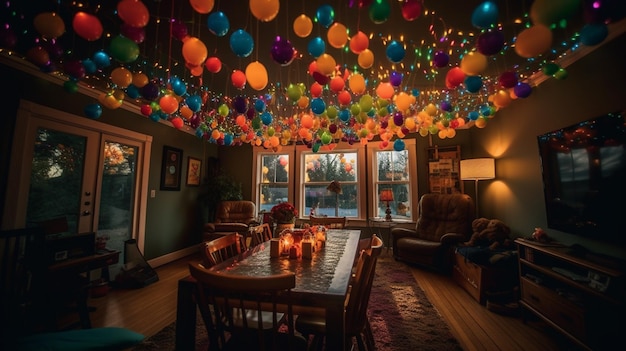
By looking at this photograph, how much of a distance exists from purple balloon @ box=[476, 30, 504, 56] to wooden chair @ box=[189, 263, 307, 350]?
1.54 metres

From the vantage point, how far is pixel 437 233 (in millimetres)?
3662

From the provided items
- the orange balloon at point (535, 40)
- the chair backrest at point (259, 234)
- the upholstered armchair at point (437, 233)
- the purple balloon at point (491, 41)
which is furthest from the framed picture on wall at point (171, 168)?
the orange balloon at point (535, 40)

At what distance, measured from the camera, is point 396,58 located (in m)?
1.58

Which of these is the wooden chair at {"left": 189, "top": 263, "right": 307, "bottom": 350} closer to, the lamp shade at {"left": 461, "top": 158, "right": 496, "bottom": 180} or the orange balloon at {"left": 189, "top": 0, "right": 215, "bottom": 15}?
the orange balloon at {"left": 189, "top": 0, "right": 215, "bottom": 15}

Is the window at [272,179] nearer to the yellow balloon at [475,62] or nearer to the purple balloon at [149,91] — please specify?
the purple balloon at [149,91]

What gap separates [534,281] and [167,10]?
3611 millimetres

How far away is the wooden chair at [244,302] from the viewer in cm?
83

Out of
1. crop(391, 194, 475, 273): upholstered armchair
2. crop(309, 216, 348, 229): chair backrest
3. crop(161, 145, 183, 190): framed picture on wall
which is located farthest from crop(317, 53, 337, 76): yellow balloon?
crop(161, 145, 183, 190): framed picture on wall

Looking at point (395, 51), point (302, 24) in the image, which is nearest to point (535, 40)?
point (395, 51)

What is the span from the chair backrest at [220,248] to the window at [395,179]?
126 inches

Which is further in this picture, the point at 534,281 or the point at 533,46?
the point at 534,281

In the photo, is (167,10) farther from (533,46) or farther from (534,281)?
(534,281)

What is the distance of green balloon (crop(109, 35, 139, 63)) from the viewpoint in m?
1.35

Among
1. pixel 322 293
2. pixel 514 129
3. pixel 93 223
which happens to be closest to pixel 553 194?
pixel 514 129
